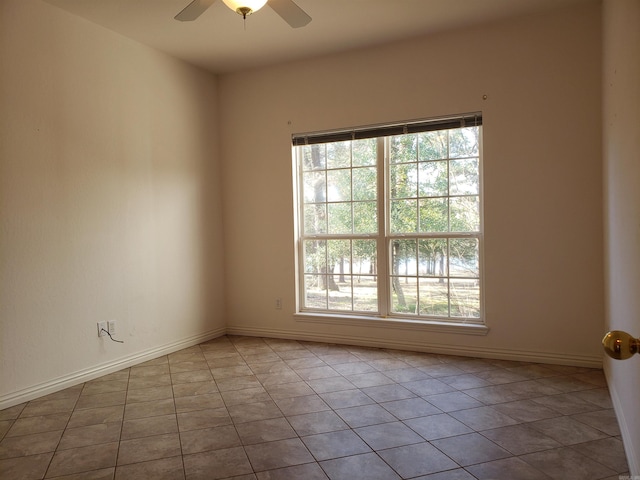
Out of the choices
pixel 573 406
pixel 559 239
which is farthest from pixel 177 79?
pixel 573 406

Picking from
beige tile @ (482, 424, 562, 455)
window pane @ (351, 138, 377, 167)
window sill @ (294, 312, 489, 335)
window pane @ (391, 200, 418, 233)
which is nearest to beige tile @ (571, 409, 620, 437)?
beige tile @ (482, 424, 562, 455)

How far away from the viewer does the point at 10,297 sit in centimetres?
299

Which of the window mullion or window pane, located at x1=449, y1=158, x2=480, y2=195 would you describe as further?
the window mullion

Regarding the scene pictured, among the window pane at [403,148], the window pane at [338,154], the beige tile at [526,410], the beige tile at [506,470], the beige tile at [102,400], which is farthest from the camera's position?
the window pane at [338,154]

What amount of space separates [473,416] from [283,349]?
1996 millimetres

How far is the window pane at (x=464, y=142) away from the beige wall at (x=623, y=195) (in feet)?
3.25

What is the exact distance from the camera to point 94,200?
3549 mm

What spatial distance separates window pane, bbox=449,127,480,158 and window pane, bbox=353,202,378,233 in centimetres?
86

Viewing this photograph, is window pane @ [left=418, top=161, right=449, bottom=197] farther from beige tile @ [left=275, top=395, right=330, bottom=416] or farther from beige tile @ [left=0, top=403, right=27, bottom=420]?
beige tile @ [left=0, top=403, right=27, bottom=420]

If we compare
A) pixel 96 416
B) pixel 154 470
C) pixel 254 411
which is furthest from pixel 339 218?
pixel 154 470

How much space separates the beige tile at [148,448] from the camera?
2.25m

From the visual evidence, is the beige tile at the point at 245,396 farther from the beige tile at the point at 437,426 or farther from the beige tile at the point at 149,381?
the beige tile at the point at 437,426

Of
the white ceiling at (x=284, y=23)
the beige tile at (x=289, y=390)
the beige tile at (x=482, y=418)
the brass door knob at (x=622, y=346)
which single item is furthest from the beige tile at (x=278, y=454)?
the white ceiling at (x=284, y=23)

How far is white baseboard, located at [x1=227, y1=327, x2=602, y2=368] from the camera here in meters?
3.53
